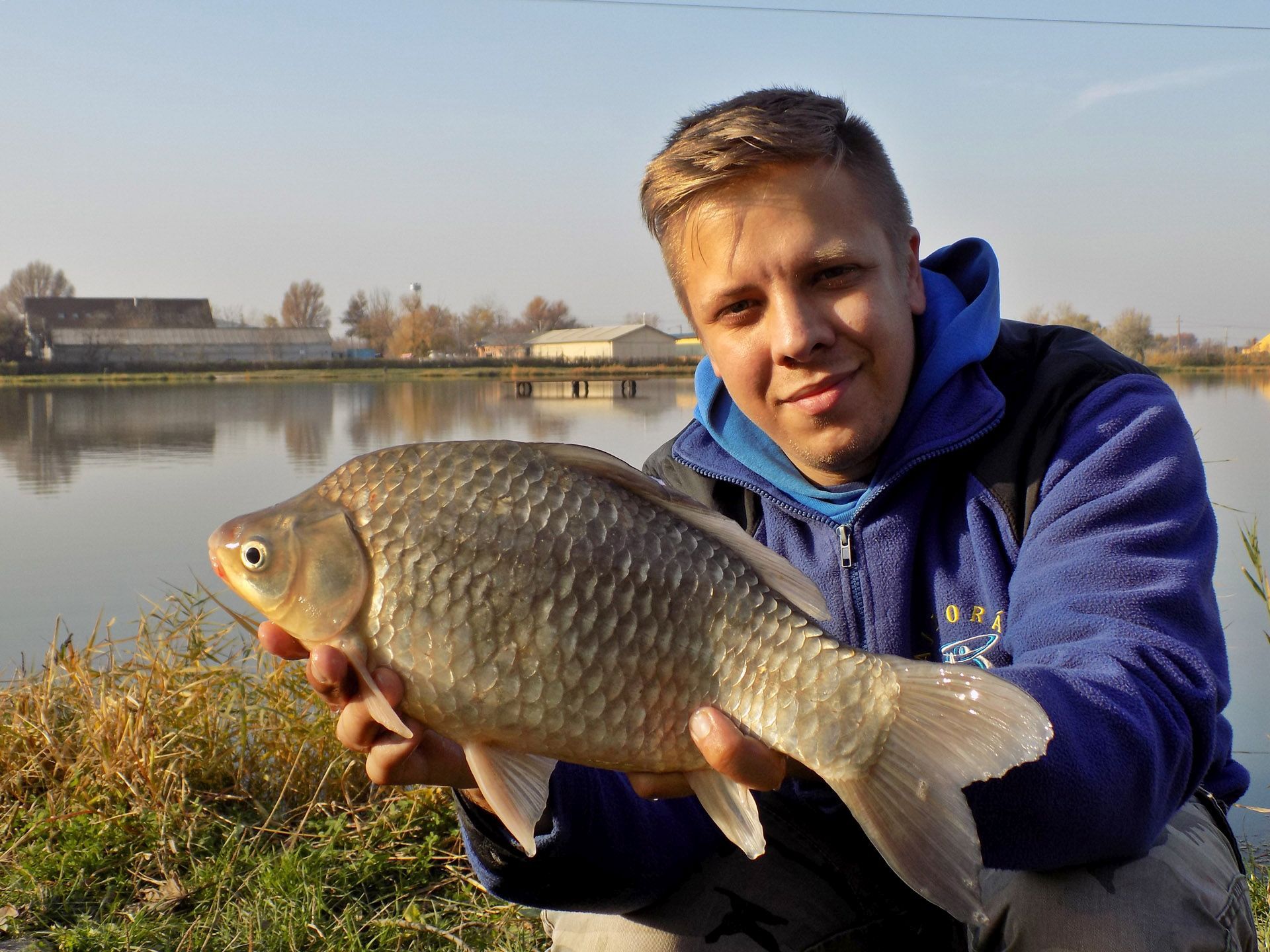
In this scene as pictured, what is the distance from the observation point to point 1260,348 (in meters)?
31.9

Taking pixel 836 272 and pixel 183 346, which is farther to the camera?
pixel 183 346

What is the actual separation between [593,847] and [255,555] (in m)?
0.64

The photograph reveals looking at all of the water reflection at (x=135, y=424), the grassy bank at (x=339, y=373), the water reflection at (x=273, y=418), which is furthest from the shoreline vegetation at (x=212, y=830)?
the grassy bank at (x=339, y=373)

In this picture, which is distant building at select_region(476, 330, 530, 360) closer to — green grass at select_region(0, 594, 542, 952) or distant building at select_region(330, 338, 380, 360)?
distant building at select_region(330, 338, 380, 360)

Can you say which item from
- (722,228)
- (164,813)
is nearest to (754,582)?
(722,228)

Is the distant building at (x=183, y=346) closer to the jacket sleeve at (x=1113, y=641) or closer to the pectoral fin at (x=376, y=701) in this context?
the pectoral fin at (x=376, y=701)

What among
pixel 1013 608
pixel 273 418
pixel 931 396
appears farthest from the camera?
pixel 273 418

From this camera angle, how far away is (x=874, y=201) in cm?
175

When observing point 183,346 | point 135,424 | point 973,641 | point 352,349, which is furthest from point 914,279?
point 352,349

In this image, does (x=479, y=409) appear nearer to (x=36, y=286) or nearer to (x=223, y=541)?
(x=223, y=541)

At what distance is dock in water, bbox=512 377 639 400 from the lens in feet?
85.9

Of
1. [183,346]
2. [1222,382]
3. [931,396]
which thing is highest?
[183,346]

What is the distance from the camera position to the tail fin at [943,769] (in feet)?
3.49

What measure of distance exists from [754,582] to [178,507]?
7854 mm
